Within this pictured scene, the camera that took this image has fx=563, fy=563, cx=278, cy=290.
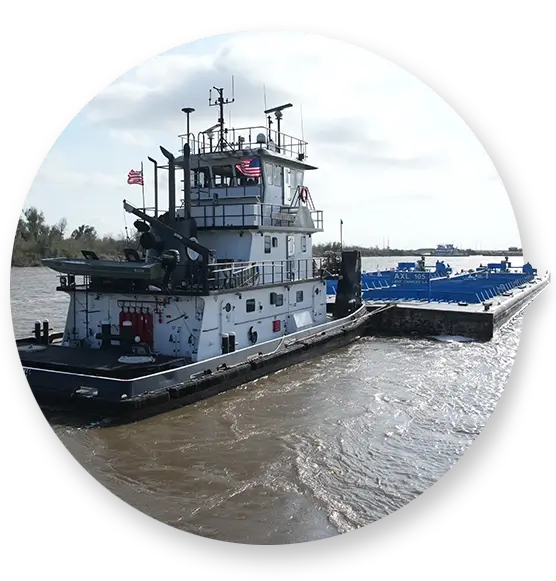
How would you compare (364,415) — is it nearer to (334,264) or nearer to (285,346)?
(285,346)

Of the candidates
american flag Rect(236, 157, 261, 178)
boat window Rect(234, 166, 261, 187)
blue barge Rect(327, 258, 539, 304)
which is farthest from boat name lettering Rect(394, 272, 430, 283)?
american flag Rect(236, 157, 261, 178)

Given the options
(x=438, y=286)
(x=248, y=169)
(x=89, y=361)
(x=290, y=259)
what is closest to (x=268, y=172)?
(x=248, y=169)

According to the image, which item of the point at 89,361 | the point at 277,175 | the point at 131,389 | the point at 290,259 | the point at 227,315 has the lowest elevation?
the point at 131,389

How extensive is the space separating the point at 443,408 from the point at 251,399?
4.55m

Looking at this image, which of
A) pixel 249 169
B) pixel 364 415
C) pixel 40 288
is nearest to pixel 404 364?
pixel 364 415

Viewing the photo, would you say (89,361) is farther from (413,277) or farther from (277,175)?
(413,277)

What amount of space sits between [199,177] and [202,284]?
5.56 m

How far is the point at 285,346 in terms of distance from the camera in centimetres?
1627

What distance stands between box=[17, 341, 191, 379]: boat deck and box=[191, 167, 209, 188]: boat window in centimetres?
633

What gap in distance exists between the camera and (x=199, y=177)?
17.9 metres

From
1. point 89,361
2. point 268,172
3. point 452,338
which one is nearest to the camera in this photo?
point 89,361

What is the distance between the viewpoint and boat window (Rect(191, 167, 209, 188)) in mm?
17812

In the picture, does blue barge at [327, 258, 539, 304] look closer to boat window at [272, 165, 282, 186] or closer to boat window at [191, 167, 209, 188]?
boat window at [272, 165, 282, 186]

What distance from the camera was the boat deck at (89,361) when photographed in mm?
11945
